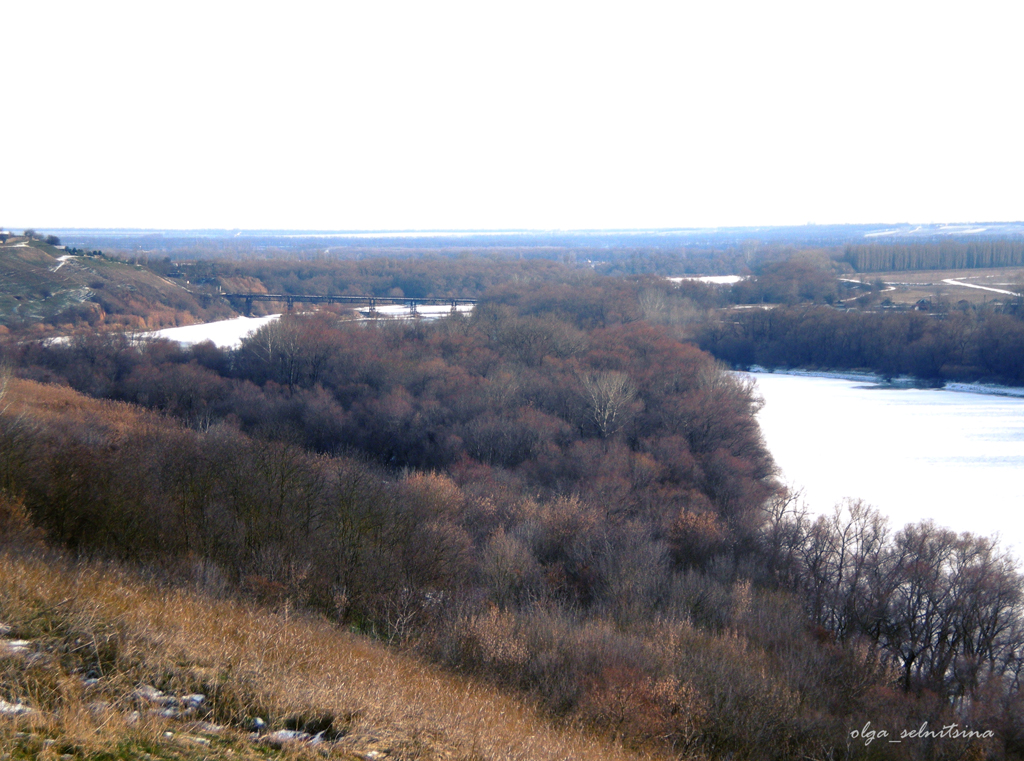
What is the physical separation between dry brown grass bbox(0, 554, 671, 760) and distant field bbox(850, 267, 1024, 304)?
238 feet

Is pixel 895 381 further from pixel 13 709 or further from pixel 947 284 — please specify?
pixel 13 709

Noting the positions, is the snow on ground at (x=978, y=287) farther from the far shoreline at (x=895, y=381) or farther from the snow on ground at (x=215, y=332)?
the snow on ground at (x=215, y=332)

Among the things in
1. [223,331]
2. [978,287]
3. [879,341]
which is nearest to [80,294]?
[223,331]

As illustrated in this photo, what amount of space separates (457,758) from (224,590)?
6.11m

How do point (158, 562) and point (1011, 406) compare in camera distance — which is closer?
point (158, 562)

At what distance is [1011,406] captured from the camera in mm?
44844

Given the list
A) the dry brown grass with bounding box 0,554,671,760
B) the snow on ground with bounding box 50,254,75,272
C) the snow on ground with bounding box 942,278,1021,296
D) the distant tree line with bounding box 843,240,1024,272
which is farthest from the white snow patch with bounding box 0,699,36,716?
the distant tree line with bounding box 843,240,1024,272

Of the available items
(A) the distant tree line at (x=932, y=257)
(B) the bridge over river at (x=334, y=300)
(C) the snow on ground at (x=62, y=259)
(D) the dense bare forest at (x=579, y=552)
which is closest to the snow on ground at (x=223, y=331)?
(B) the bridge over river at (x=334, y=300)

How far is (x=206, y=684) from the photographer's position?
689cm

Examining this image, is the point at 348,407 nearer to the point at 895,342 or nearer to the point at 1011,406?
the point at 1011,406

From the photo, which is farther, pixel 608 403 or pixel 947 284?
pixel 947 284

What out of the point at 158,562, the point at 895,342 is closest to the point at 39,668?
→ the point at 158,562

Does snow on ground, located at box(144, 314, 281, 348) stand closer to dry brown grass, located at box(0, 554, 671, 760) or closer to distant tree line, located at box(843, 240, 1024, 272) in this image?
dry brown grass, located at box(0, 554, 671, 760)

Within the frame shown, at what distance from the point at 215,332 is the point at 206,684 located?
5986cm
